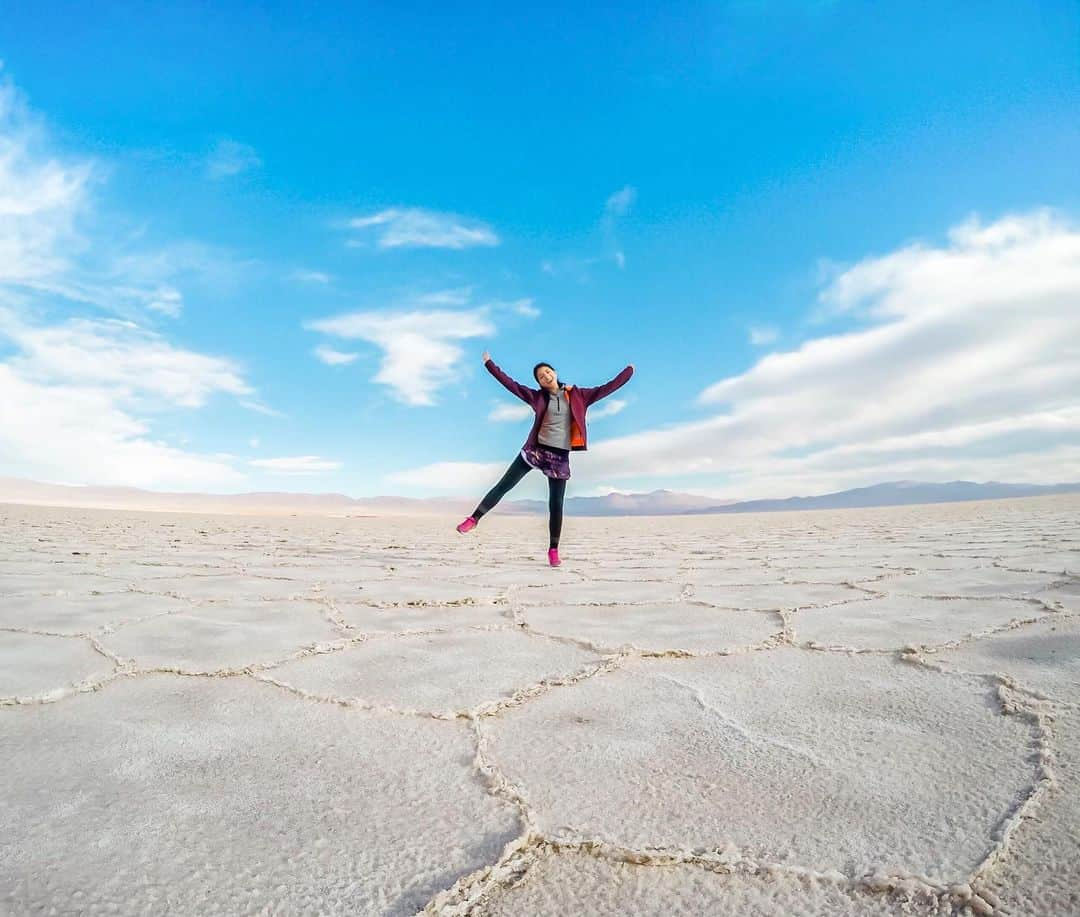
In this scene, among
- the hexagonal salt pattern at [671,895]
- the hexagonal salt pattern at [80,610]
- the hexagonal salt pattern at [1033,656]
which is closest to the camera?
the hexagonal salt pattern at [671,895]

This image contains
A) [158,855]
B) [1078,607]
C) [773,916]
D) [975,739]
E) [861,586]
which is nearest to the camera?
[773,916]

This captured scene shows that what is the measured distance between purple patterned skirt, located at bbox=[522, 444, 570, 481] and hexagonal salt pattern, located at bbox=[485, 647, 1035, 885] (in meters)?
2.89

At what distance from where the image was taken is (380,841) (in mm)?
785

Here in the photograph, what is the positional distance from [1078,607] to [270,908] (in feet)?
7.61

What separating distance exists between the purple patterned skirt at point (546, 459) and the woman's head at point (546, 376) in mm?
393

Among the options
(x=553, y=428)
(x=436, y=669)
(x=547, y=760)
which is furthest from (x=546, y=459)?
(x=547, y=760)

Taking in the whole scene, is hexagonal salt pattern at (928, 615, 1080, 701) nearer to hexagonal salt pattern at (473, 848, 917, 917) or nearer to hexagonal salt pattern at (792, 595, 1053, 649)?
hexagonal salt pattern at (792, 595, 1053, 649)

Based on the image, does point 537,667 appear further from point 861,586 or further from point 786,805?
point 861,586

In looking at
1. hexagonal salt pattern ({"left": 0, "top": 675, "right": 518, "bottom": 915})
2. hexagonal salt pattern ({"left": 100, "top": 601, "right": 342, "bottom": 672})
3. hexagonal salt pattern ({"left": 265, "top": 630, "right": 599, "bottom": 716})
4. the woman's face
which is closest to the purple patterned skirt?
the woman's face

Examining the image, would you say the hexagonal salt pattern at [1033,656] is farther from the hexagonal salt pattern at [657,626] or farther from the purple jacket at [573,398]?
the purple jacket at [573,398]

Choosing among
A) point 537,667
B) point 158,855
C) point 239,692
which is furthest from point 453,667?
point 158,855

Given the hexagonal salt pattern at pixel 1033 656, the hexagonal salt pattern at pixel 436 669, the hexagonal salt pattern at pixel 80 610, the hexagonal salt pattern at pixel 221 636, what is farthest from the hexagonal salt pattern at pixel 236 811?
the hexagonal salt pattern at pixel 1033 656

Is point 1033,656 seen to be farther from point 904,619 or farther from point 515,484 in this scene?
point 515,484

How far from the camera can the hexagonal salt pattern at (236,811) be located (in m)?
0.70
